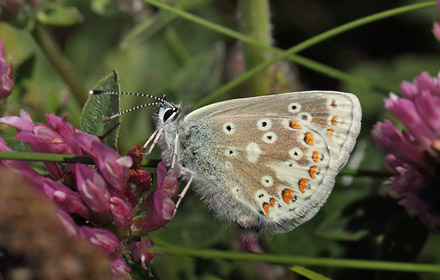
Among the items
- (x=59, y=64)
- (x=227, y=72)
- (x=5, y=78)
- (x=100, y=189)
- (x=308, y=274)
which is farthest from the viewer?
(x=227, y=72)

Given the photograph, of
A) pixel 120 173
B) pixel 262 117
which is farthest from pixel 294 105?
pixel 120 173

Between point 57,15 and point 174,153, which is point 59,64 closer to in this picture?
point 57,15

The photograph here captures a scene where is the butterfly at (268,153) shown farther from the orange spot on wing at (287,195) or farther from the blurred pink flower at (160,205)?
the blurred pink flower at (160,205)

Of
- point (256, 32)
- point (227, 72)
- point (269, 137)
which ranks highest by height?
point (256, 32)

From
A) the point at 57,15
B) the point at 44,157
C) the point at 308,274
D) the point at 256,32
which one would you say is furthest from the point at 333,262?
the point at 57,15

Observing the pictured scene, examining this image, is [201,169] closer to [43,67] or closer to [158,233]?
[158,233]

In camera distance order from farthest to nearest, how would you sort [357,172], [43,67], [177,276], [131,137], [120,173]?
1. [43,67]
2. [131,137]
3. [177,276]
4. [357,172]
5. [120,173]

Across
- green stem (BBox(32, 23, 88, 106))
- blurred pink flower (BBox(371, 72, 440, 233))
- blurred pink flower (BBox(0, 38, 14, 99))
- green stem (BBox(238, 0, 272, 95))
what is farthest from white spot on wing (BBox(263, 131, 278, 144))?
green stem (BBox(32, 23, 88, 106))
